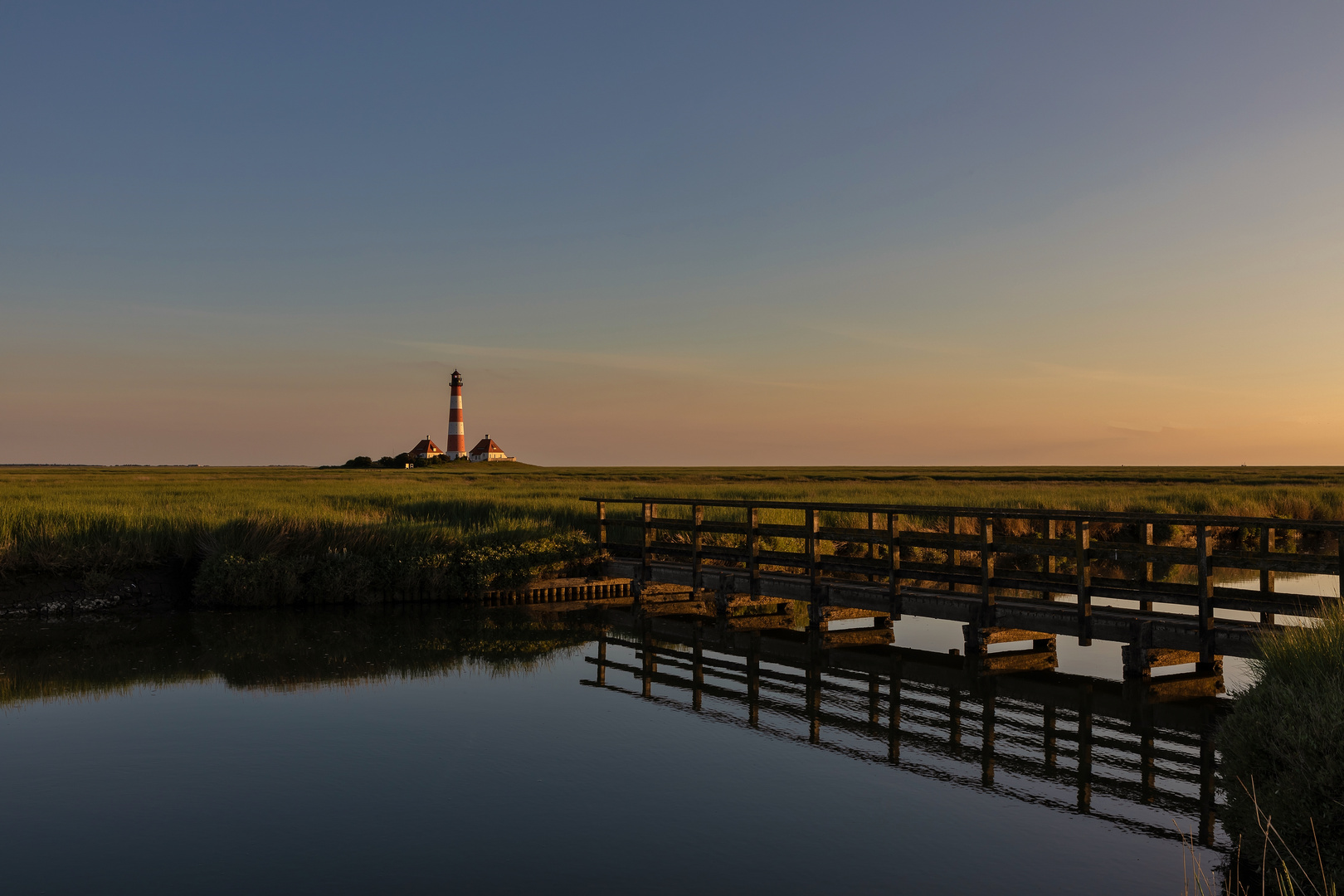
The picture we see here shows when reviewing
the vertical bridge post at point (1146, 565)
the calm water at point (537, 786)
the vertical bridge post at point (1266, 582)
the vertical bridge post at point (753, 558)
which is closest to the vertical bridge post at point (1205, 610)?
the vertical bridge post at point (1266, 582)

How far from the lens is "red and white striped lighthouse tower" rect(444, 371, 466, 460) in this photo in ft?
392

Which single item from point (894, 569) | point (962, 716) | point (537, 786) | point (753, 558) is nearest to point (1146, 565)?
point (894, 569)

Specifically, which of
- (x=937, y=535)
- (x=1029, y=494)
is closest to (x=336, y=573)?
(x=937, y=535)

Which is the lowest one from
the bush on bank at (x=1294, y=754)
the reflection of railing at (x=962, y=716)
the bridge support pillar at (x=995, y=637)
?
the reflection of railing at (x=962, y=716)

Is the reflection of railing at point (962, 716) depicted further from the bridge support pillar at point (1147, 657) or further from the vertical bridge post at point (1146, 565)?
the vertical bridge post at point (1146, 565)

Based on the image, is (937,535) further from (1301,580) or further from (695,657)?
(1301,580)

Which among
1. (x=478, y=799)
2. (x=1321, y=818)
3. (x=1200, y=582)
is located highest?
(x=1200, y=582)

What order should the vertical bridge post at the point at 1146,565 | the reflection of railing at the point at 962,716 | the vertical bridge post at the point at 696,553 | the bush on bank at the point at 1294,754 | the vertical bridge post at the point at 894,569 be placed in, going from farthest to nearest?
1. the vertical bridge post at the point at 696,553
2. the vertical bridge post at the point at 894,569
3. the vertical bridge post at the point at 1146,565
4. the reflection of railing at the point at 962,716
5. the bush on bank at the point at 1294,754

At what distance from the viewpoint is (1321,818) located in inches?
278

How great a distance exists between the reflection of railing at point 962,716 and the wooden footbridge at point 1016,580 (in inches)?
32.3

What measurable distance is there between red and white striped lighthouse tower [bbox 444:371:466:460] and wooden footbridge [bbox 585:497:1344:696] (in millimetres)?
95097

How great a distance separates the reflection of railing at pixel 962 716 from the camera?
35.7 ft

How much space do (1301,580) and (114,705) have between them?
1133 inches

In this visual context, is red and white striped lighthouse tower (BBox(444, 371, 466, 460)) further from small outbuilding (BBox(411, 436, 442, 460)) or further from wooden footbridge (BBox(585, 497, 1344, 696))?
wooden footbridge (BBox(585, 497, 1344, 696))
